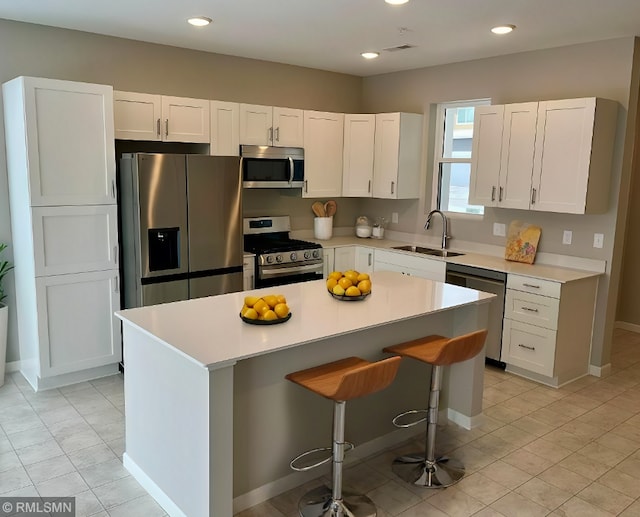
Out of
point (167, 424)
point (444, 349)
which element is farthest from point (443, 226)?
point (167, 424)

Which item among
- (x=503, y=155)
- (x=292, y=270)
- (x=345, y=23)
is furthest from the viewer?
(x=292, y=270)

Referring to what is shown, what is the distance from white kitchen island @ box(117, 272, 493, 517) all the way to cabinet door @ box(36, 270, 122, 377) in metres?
1.37

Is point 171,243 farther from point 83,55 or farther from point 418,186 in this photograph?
point 418,186

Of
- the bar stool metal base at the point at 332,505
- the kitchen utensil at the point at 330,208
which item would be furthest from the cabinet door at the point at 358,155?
the bar stool metal base at the point at 332,505

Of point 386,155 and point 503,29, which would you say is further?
point 386,155

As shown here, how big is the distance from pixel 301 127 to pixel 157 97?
146 cm

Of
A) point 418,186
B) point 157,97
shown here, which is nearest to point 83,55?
point 157,97

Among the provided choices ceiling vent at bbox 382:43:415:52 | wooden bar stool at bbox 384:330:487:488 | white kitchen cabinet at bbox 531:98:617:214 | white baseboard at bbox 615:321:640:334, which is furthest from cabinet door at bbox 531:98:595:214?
white baseboard at bbox 615:321:640:334

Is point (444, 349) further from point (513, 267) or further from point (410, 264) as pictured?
point (410, 264)

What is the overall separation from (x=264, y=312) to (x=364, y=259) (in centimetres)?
308

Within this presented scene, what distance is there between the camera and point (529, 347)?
4371 millimetres

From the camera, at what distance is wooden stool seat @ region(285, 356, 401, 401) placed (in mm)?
2369

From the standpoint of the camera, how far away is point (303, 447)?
294 centimetres

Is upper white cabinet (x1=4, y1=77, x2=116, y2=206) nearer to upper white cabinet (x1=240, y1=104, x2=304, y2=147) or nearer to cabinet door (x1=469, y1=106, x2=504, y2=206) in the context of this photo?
upper white cabinet (x1=240, y1=104, x2=304, y2=147)
